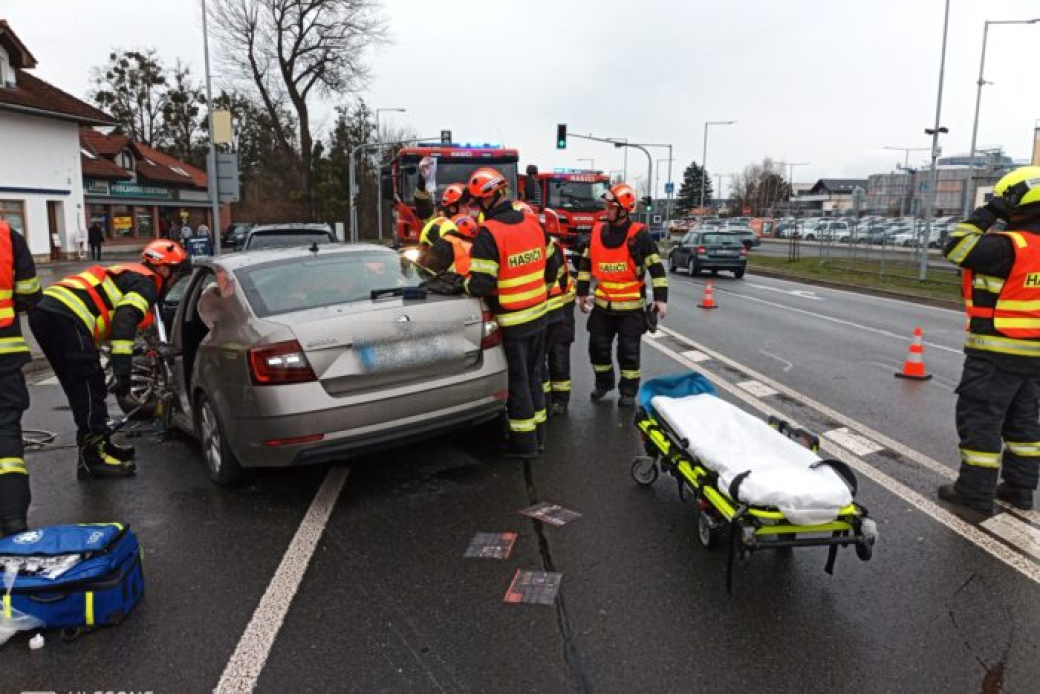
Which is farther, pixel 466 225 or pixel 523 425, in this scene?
pixel 466 225

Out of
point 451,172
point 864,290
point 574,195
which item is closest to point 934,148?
point 864,290

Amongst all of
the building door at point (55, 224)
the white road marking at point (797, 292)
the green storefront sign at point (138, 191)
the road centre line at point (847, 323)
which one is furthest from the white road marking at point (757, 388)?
the green storefront sign at point (138, 191)

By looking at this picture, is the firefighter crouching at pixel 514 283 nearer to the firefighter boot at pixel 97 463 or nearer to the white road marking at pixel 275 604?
the white road marking at pixel 275 604

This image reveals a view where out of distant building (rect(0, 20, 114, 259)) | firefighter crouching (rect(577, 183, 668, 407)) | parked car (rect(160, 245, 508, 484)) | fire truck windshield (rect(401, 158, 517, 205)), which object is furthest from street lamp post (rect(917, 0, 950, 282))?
distant building (rect(0, 20, 114, 259))

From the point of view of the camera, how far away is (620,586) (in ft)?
11.8

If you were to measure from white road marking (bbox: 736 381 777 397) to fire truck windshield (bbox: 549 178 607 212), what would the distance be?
16458 mm

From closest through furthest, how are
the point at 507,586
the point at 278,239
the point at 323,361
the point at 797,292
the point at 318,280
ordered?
the point at 507,586 → the point at 323,361 → the point at 318,280 → the point at 278,239 → the point at 797,292

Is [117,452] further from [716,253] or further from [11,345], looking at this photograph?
[716,253]

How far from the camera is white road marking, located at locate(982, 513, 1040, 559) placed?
400cm

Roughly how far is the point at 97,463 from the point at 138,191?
42.9 meters

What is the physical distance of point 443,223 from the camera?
685 cm

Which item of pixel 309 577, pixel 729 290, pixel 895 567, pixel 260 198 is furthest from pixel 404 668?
pixel 260 198

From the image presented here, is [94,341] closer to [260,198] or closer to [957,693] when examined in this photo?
[957,693]

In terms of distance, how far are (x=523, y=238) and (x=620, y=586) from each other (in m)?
2.60
